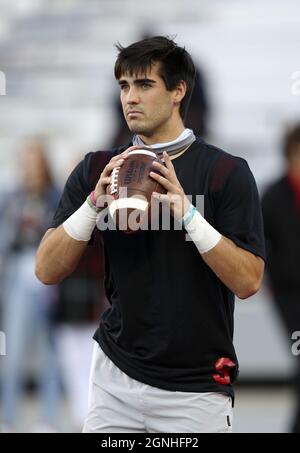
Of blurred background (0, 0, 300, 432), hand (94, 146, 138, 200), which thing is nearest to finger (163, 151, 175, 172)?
hand (94, 146, 138, 200)

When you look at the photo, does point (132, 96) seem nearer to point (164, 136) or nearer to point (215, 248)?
point (164, 136)

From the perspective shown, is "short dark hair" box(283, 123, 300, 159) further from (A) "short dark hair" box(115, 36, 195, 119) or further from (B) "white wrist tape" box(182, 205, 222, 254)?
(B) "white wrist tape" box(182, 205, 222, 254)

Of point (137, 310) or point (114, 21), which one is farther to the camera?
point (114, 21)

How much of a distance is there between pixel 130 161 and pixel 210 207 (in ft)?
1.03

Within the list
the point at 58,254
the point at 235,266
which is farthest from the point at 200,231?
the point at 58,254

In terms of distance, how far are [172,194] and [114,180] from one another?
0.20m

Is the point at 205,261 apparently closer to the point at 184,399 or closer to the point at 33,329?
the point at 184,399

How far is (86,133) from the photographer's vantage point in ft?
34.4

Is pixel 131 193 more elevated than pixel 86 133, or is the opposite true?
pixel 86 133

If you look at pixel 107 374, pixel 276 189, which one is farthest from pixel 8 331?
pixel 107 374

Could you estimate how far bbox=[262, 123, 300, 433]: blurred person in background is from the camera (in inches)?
256

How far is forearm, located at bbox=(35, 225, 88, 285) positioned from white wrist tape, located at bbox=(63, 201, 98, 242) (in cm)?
2

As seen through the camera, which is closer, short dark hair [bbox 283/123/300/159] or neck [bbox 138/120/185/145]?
neck [bbox 138/120/185/145]

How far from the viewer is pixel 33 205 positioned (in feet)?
25.0
